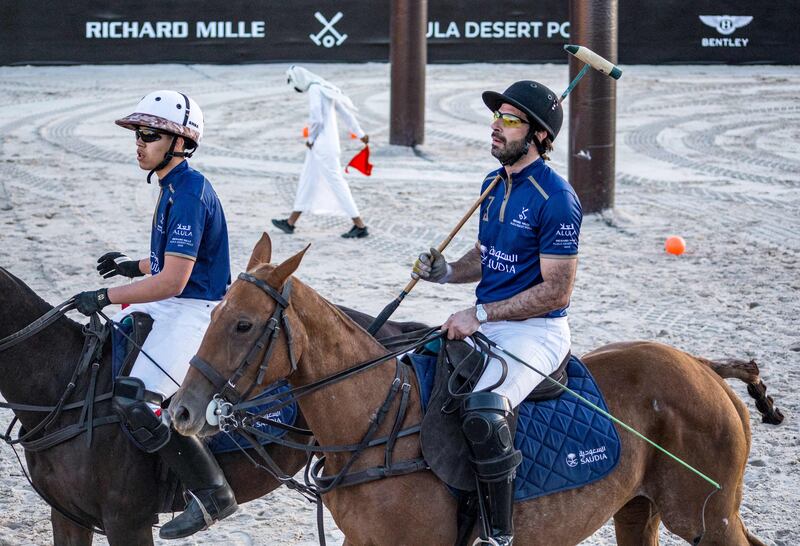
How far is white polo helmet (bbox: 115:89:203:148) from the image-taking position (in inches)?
209

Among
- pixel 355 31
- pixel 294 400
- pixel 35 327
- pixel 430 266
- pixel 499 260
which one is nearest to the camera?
pixel 294 400

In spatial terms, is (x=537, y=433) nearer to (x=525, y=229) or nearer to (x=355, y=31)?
(x=525, y=229)

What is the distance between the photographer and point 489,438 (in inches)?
179

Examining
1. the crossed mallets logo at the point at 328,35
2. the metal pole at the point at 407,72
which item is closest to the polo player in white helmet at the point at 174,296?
the metal pole at the point at 407,72

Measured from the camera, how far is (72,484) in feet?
16.8

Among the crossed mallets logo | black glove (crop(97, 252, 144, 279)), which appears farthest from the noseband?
the crossed mallets logo

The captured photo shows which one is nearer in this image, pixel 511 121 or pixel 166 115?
pixel 511 121

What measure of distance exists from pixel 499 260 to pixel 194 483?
177cm

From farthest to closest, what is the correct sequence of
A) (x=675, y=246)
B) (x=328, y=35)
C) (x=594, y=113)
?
1. (x=328, y=35)
2. (x=594, y=113)
3. (x=675, y=246)

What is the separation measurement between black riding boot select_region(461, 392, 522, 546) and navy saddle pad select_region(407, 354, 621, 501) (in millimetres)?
176

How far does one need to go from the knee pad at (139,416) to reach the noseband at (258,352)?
92 cm

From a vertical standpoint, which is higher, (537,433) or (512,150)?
(512,150)

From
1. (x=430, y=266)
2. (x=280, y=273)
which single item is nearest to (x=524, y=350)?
(x=430, y=266)

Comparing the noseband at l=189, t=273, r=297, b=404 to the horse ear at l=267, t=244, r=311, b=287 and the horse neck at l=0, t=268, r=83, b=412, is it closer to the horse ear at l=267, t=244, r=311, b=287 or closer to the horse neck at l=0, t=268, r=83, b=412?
the horse ear at l=267, t=244, r=311, b=287
